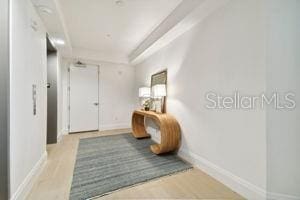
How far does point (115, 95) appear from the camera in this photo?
5.46 m

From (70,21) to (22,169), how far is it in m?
2.75

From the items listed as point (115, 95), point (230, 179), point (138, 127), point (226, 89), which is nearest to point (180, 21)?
point (226, 89)

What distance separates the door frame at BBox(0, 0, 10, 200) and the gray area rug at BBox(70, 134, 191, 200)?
696 millimetres

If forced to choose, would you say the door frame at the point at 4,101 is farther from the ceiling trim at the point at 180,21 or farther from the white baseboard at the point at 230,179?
the white baseboard at the point at 230,179

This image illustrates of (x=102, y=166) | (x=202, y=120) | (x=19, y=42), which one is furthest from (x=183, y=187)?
(x=19, y=42)

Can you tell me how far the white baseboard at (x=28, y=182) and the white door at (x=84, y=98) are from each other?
249 centimetres

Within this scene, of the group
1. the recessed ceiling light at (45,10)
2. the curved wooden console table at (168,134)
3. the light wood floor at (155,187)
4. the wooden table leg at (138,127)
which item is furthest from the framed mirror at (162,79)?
the recessed ceiling light at (45,10)

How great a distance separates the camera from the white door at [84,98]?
4.78m

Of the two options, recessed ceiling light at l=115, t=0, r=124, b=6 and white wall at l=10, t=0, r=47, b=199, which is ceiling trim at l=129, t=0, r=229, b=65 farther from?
white wall at l=10, t=0, r=47, b=199

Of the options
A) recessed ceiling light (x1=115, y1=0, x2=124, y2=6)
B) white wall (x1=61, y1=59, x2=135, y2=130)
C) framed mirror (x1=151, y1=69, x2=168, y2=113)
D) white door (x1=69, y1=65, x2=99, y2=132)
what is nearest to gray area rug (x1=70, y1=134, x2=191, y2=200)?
framed mirror (x1=151, y1=69, x2=168, y2=113)

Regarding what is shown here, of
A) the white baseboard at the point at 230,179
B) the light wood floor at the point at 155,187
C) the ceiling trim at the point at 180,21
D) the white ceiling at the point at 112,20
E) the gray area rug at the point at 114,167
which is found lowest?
the light wood floor at the point at 155,187

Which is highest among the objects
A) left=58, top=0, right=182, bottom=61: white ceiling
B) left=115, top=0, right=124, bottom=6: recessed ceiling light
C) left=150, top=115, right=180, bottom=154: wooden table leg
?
left=58, top=0, right=182, bottom=61: white ceiling

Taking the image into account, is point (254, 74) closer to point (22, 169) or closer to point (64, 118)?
point (22, 169)

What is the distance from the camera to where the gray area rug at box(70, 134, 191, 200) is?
6.37 ft
